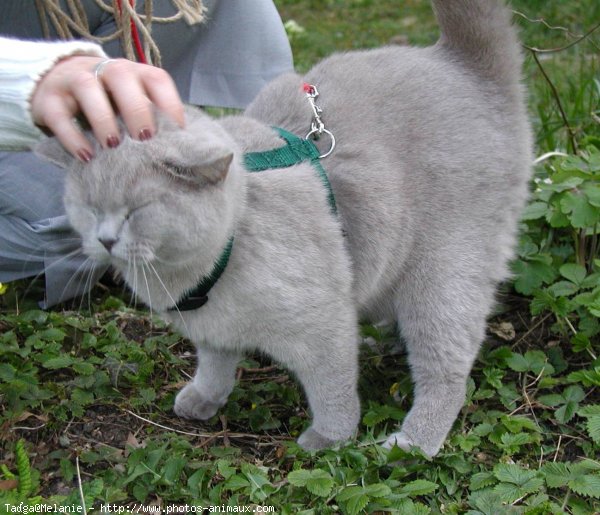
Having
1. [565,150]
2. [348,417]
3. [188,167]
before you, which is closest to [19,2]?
[188,167]

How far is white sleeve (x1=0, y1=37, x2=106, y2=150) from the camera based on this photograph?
1.55 meters

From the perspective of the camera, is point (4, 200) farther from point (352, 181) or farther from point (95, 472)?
point (352, 181)

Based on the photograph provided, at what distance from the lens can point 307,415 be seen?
2170 millimetres

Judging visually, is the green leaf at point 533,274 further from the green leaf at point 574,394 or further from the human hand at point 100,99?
the human hand at point 100,99

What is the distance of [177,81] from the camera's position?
2879 mm

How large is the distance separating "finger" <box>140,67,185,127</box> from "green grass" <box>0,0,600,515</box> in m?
0.79

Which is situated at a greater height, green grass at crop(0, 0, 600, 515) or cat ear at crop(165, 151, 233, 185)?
cat ear at crop(165, 151, 233, 185)

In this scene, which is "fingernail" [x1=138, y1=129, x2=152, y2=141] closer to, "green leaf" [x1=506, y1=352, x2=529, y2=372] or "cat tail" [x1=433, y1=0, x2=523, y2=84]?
"cat tail" [x1=433, y1=0, x2=523, y2=84]

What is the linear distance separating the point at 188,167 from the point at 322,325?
21.6 inches

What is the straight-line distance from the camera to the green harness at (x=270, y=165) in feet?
5.68

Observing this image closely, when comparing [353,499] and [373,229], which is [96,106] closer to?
[373,229]

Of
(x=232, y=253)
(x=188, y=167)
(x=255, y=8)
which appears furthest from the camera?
(x=255, y=8)

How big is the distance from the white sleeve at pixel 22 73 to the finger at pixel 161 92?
7.0 inches

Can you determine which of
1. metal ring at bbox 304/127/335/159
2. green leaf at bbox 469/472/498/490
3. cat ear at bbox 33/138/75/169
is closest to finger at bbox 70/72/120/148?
cat ear at bbox 33/138/75/169
